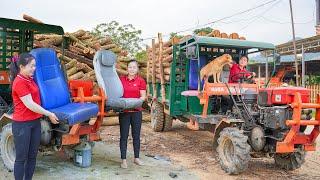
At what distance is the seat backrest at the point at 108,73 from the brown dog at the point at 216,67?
199 centimetres

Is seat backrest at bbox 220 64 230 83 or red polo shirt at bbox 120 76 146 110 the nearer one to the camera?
red polo shirt at bbox 120 76 146 110

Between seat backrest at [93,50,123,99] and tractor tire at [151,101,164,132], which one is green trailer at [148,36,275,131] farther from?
seat backrest at [93,50,123,99]

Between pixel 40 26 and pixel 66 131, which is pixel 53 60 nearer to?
pixel 66 131

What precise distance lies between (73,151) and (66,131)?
932 mm

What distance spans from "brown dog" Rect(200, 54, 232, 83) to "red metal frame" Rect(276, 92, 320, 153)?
7.45ft

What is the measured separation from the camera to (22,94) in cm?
484

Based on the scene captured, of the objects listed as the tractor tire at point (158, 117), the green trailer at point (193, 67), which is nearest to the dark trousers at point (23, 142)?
the green trailer at point (193, 67)

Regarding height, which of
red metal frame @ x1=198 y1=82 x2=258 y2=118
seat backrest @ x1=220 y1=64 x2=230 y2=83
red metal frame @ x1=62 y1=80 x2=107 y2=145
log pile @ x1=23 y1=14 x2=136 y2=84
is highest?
log pile @ x1=23 y1=14 x2=136 y2=84

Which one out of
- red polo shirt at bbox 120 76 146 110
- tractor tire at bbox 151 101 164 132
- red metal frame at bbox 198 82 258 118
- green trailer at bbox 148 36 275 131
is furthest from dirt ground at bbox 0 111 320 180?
tractor tire at bbox 151 101 164 132

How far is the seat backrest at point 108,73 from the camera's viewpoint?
7.53 meters

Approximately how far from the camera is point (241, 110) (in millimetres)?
7727

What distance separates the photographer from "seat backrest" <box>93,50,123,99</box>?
24.7ft

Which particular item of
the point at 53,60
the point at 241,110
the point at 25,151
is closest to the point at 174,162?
the point at 241,110

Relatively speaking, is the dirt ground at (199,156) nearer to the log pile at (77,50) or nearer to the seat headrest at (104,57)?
the log pile at (77,50)
